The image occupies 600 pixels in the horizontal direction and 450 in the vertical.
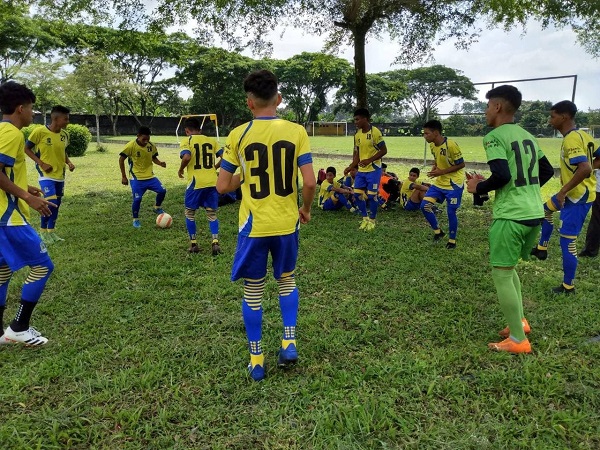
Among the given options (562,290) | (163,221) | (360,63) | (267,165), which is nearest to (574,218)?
(562,290)

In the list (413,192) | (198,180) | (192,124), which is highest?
(192,124)

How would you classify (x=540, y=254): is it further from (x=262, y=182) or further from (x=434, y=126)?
(x=262, y=182)

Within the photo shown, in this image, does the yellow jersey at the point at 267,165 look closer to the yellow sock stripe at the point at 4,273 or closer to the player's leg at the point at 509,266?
the player's leg at the point at 509,266

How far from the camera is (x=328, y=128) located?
5588cm

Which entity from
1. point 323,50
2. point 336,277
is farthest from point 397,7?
point 336,277

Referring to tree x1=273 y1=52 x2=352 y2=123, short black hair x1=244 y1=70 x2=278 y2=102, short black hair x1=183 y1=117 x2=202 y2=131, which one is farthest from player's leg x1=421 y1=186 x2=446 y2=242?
tree x1=273 y1=52 x2=352 y2=123

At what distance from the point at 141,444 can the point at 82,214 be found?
24.8 ft

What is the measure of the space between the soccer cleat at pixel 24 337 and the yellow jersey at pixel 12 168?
98 cm

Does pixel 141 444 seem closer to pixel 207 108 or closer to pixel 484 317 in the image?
pixel 484 317

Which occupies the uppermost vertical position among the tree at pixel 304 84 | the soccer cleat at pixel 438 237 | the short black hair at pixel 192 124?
the tree at pixel 304 84

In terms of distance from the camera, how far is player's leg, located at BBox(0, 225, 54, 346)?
3592 mm

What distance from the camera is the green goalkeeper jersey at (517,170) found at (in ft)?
11.2

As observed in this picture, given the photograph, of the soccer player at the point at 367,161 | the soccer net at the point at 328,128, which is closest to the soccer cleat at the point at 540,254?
the soccer player at the point at 367,161

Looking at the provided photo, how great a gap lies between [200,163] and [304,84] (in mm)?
50391
